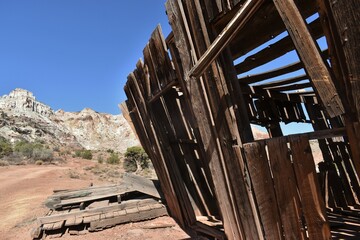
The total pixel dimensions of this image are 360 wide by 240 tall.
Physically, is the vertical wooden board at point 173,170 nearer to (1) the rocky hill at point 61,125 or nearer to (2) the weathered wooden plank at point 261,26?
(2) the weathered wooden plank at point 261,26

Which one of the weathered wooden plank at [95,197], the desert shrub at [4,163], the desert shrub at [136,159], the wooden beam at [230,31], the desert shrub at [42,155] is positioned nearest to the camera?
the wooden beam at [230,31]

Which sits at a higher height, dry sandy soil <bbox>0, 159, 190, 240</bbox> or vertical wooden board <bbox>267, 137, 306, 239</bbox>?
vertical wooden board <bbox>267, 137, 306, 239</bbox>

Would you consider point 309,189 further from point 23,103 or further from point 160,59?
point 23,103

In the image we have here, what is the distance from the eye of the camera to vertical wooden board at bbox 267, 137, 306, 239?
2074 millimetres

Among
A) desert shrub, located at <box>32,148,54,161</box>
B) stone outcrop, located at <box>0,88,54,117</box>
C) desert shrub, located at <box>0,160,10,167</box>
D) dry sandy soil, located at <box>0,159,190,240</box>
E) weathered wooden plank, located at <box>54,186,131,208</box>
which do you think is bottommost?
dry sandy soil, located at <box>0,159,190,240</box>

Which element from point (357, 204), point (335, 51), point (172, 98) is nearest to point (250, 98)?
point (172, 98)

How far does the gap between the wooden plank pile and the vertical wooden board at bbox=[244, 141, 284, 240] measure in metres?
4.03

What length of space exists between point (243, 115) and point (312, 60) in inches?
38.0

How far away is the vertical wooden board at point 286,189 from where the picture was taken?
2074mm

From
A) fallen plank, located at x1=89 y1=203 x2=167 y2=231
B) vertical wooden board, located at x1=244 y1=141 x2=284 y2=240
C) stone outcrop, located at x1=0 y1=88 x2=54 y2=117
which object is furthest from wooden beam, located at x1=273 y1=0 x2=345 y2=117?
stone outcrop, located at x1=0 y1=88 x2=54 y2=117

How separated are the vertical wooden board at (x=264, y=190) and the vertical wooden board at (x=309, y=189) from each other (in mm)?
264

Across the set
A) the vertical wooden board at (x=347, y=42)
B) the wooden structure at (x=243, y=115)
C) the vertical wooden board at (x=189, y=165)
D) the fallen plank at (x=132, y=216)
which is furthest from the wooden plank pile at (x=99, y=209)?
the vertical wooden board at (x=347, y=42)

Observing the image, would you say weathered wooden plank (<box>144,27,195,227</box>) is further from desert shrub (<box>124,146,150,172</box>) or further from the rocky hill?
the rocky hill

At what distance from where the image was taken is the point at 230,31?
2131 millimetres
